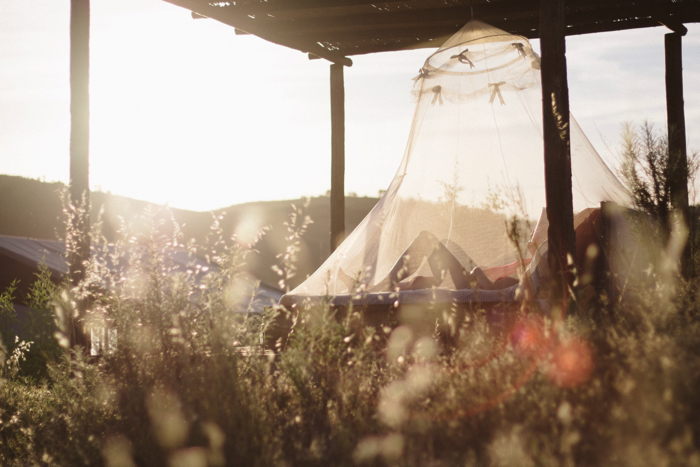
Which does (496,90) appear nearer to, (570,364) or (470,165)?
(470,165)

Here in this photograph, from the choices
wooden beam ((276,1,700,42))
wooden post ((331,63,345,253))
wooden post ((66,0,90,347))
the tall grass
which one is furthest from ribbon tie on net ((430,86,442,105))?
wooden post ((66,0,90,347))

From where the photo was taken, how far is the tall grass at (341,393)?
58.3 inches

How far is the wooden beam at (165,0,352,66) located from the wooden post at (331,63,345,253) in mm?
228

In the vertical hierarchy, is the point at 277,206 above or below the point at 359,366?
above

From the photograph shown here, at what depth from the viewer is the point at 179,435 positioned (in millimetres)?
1939

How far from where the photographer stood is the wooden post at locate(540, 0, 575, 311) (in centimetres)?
331

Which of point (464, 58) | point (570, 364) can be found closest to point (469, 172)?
point (464, 58)

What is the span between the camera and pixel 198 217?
18.0 meters

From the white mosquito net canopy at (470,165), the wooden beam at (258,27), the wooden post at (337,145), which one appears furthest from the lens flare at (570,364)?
the wooden post at (337,145)

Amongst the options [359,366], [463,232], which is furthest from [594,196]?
[359,366]

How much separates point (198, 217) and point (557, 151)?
15.9 meters

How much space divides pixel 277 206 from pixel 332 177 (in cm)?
1462

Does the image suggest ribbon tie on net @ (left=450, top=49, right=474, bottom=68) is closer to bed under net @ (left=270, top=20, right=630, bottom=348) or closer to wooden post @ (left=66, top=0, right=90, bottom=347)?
bed under net @ (left=270, top=20, right=630, bottom=348)

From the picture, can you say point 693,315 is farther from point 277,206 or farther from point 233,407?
point 277,206
